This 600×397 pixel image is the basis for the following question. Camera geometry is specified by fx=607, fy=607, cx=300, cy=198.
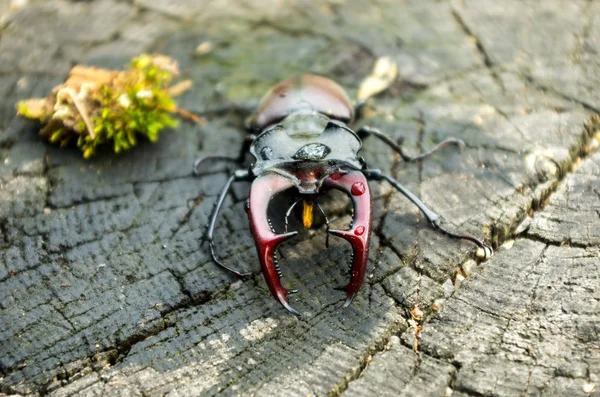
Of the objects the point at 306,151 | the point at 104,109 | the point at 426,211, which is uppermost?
the point at 306,151

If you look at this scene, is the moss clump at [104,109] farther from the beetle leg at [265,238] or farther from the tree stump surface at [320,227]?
the beetle leg at [265,238]

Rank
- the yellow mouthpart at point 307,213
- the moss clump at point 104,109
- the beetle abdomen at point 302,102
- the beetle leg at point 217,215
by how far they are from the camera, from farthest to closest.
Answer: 1. the beetle abdomen at point 302,102
2. the moss clump at point 104,109
3. the yellow mouthpart at point 307,213
4. the beetle leg at point 217,215

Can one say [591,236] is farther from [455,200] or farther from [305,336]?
[305,336]

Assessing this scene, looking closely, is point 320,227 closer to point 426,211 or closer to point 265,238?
point 426,211

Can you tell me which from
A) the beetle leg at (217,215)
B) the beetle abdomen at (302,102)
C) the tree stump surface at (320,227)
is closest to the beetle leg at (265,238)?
the tree stump surface at (320,227)

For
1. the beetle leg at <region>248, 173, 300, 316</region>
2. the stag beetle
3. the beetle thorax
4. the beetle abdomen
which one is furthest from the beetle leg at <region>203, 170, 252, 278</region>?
the beetle abdomen

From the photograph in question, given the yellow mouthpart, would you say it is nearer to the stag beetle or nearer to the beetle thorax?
the stag beetle

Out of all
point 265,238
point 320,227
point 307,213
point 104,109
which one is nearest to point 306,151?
point 307,213
